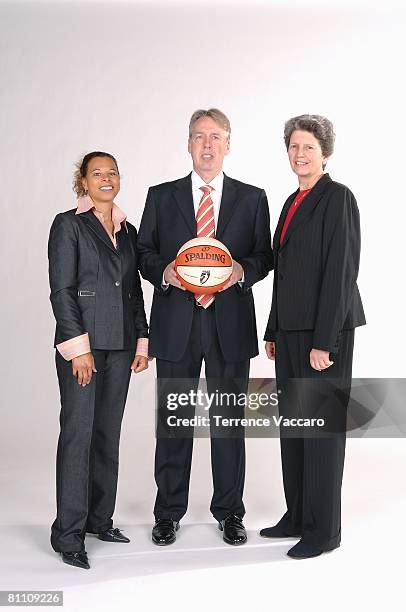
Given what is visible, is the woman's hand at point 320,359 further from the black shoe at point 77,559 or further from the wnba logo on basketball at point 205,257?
the black shoe at point 77,559

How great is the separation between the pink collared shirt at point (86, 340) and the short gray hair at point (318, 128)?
0.82 metres

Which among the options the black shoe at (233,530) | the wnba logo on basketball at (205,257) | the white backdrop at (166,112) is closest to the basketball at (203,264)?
the wnba logo on basketball at (205,257)

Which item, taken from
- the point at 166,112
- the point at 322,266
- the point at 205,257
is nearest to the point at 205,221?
the point at 205,257

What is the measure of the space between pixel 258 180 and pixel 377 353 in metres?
1.45

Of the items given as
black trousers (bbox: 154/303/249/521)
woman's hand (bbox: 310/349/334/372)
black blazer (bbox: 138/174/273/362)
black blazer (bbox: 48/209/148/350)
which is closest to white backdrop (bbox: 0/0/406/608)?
black trousers (bbox: 154/303/249/521)

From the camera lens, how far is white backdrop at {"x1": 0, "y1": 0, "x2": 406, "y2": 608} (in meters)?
5.94

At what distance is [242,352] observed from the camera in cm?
399

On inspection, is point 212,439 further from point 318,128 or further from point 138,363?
point 318,128

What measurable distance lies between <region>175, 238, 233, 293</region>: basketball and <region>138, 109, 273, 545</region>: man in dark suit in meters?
0.09

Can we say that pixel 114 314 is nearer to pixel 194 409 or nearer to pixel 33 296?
pixel 194 409

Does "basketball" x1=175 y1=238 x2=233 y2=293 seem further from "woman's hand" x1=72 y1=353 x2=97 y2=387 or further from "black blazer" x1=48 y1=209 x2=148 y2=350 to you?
"woman's hand" x1=72 y1=353 x2=97 y2=387

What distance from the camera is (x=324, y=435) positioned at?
150 inches

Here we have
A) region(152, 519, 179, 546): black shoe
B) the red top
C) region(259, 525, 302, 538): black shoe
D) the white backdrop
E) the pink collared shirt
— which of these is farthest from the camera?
the white backdrop

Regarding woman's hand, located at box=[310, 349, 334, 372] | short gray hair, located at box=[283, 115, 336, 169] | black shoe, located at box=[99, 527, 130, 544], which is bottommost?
black shoe, located at box=[99, 527, 130, 544]
